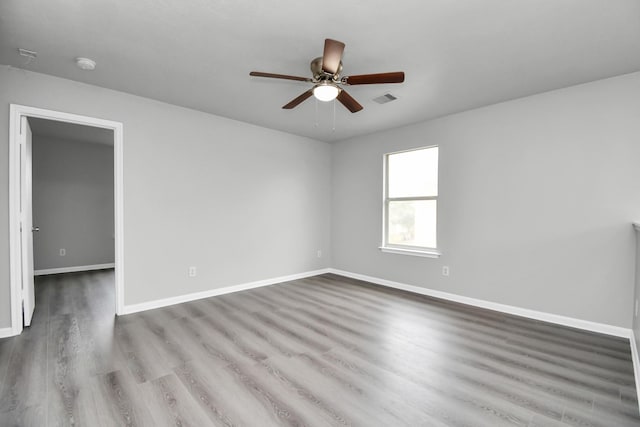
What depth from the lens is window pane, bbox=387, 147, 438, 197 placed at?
14.3 feet

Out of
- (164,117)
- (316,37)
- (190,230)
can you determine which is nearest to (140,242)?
(190,230)

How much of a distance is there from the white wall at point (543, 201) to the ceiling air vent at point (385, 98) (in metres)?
1.06

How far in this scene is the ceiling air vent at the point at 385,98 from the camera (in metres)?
3.38

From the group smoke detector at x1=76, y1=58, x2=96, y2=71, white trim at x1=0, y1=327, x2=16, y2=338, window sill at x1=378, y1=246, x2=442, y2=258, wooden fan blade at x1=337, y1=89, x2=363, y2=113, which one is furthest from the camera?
window sill at x1=378, y1=246, x2=442, y2=258

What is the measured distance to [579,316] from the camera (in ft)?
10.1

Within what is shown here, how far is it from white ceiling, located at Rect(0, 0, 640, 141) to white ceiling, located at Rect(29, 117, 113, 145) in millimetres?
2182

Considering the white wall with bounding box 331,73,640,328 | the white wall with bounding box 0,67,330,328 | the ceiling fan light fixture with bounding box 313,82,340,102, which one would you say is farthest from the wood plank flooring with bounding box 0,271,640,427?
the ceiling fan light fixture with bounding box 313,82,340,102

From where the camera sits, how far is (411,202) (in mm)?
4609

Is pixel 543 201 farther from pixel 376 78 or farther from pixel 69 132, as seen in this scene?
pixel 69 132

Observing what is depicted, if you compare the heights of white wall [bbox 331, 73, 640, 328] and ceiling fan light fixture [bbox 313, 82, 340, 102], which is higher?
ceiling fan light fixture [bbox 313, 82, 340, 102]

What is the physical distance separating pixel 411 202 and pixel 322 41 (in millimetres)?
2939

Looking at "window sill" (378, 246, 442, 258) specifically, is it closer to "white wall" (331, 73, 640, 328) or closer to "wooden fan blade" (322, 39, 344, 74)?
"white wall" (331, 73, 640, 328)

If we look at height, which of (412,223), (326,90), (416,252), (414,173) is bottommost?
(416,252)

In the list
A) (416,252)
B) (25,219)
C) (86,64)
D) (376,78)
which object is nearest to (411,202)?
(416,252)
